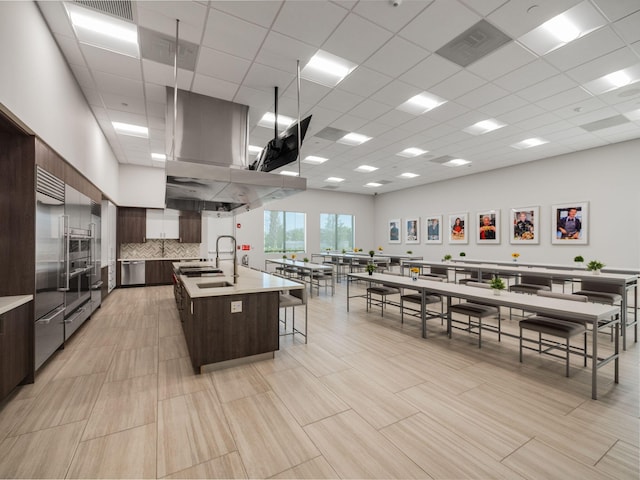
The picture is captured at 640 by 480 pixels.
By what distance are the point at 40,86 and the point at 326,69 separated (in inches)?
119

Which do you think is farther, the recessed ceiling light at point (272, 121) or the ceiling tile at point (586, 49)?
the recessed ceiling light at point (272, 121)

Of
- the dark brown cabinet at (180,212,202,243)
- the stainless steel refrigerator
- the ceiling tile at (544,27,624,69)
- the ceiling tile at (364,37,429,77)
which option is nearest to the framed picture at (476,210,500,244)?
the ceiling tile at (544,27,624,69)

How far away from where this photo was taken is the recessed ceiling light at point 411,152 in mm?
6858

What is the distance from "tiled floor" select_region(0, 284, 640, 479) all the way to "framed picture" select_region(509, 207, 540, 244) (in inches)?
188

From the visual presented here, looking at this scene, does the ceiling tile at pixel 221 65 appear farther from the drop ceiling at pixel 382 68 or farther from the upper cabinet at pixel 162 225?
the upper cabinet at pixel 162 225

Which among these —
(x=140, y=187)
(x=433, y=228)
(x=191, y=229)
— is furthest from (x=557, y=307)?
(x=140, y=187)

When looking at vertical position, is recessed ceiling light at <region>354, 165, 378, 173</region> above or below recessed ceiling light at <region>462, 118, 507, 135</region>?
below

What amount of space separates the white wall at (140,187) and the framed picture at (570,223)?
10529mm

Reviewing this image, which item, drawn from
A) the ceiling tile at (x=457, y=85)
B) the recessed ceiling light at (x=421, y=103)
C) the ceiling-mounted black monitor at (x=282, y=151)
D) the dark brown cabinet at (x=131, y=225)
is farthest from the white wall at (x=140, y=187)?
the ceiling tile at (x=457, y=85)

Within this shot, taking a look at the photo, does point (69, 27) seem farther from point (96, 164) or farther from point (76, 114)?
point (96, 164)

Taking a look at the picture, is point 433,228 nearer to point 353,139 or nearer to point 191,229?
point 353,139

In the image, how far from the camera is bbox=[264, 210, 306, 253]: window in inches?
436

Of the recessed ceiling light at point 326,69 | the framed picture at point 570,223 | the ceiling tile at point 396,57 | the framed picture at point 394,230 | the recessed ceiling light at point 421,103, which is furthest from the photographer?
the framed picture at point 394,230

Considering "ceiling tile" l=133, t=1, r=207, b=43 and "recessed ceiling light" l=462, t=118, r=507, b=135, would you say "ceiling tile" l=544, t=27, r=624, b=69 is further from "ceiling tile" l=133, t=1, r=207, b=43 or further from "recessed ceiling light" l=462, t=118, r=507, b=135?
"ceiling tile" l=133, t=1, r=207, b=43
